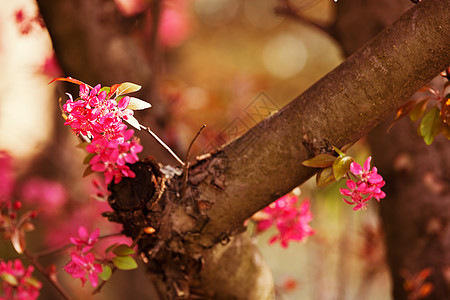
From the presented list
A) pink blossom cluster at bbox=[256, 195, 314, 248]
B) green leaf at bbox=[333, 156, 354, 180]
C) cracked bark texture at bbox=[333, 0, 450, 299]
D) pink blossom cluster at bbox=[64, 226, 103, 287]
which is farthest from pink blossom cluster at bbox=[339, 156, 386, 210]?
cracked bark texture at bbox=[333, 0, 450, 299]

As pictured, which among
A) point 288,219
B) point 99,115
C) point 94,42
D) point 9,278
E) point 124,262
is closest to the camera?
point 99,115

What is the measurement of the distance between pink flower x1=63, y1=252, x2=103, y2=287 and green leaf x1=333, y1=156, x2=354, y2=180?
0.37 m

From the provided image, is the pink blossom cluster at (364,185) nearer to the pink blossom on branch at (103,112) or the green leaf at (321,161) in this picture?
the green leaf at (321,161)

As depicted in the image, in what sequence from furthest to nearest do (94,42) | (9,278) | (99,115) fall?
(94,42) → (9,278) → (99,115)

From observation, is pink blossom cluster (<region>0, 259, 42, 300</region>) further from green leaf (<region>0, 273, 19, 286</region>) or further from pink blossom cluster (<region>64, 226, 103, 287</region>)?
pink blossom cluster (<region>64, 226, 103, 287</region>)

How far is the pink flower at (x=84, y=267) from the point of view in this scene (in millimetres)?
717

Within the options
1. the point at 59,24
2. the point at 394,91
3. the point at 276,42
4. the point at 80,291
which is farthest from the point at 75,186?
the point at 276,42

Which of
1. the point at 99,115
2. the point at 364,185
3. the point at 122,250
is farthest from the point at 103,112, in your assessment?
the point at 364,185

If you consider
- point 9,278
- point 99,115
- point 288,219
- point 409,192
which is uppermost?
point 99,115

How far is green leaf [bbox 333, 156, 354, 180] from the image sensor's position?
63 cm

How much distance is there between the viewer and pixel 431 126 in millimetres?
755

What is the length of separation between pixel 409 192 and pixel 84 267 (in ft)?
2.40

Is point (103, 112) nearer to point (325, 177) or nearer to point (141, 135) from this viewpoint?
point (325, 177)

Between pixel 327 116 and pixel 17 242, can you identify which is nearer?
pixel 327 116
